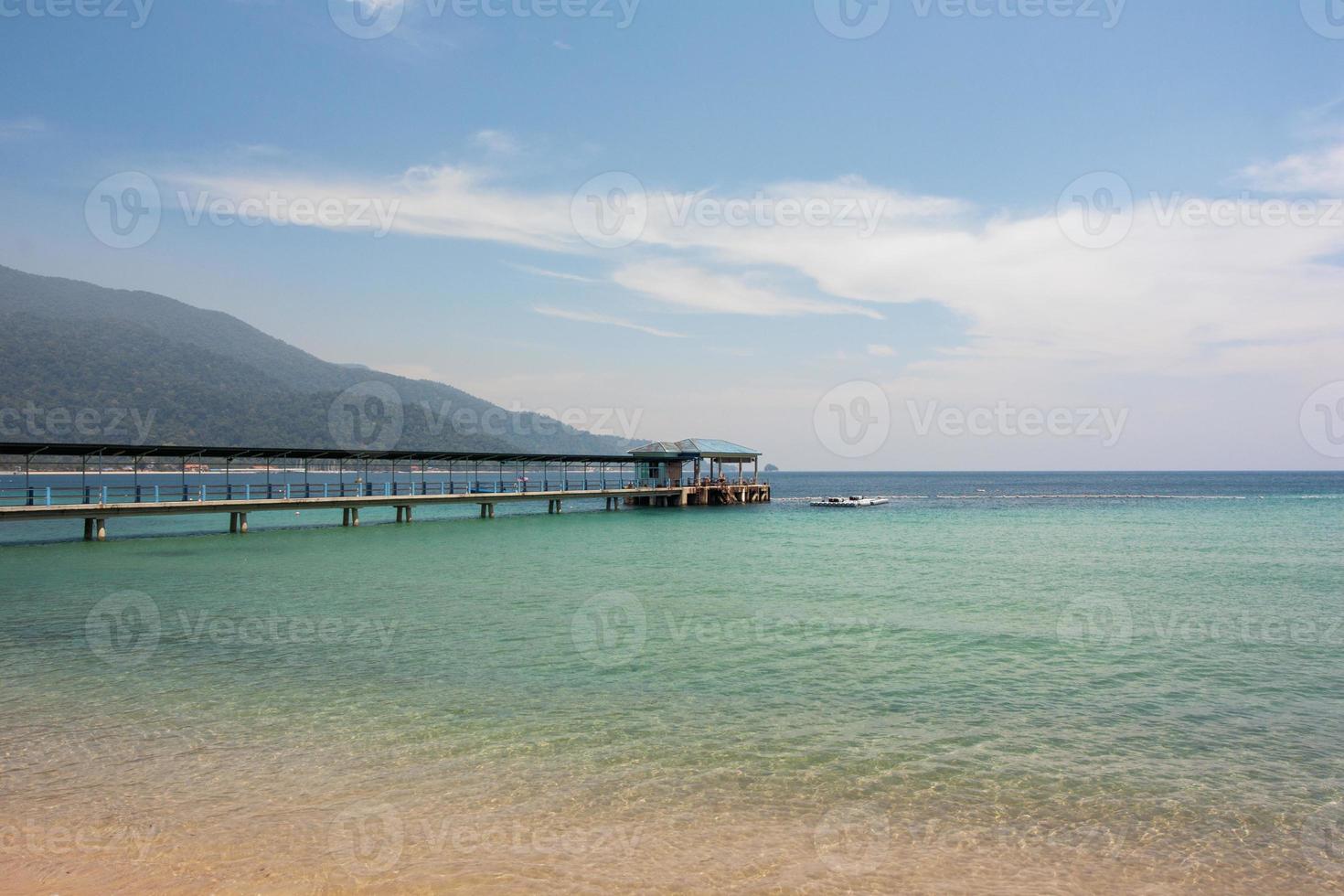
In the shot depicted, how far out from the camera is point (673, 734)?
8.42 m

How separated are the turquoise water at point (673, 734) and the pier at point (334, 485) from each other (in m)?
12.4

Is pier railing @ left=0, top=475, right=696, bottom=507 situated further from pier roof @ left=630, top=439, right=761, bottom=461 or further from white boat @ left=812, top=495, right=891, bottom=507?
white boat @ left=812, top=495, right=891, bottom=507

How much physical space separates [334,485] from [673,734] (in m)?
36.5

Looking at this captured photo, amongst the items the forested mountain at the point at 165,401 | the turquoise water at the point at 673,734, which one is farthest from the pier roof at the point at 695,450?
the forested mountain at the point at 165,401

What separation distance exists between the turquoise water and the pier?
40.7 ft

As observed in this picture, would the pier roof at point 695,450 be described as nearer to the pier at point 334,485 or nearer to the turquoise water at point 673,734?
the pier at point 334,485

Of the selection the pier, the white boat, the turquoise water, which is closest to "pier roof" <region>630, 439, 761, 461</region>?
the pier

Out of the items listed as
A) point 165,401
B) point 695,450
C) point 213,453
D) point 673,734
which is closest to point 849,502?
point 695,450

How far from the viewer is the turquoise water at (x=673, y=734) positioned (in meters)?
5.78

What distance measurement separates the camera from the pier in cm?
2997

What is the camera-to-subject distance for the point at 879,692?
10070 millimetres

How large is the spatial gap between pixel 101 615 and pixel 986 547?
2547cm

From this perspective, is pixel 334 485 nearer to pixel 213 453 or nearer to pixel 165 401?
pixel 213 453

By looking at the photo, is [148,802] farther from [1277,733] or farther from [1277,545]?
[1277,545]
